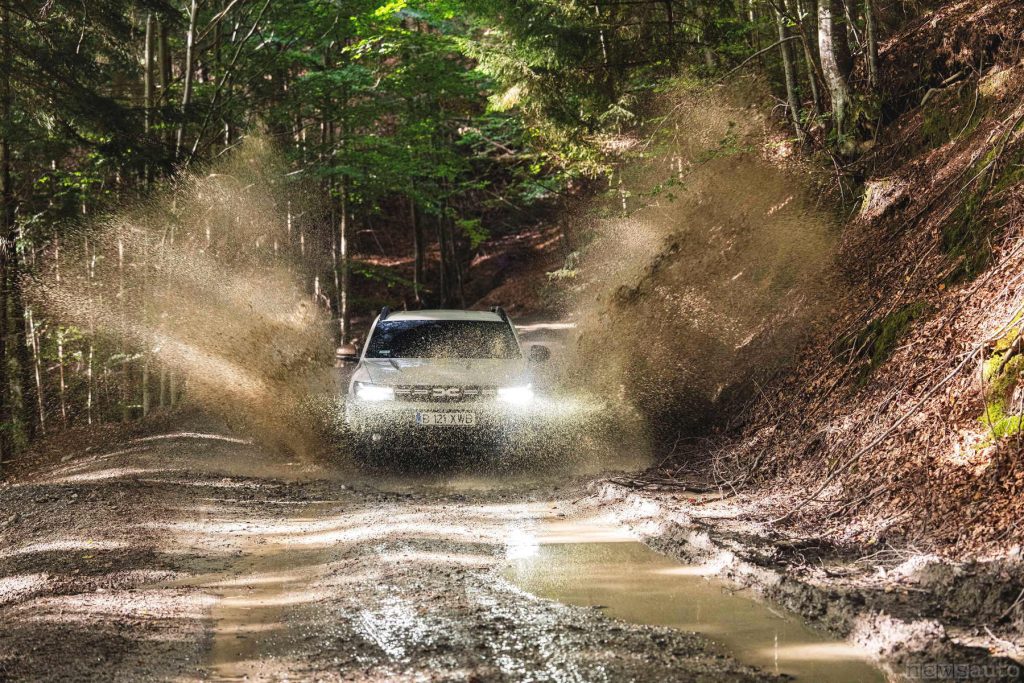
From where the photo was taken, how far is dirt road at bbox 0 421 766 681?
4.03 m

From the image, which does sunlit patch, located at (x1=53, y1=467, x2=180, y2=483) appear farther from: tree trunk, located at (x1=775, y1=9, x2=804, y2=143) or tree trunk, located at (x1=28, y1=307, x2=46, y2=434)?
tree trunk, located at (x1=28, y1=307, x2=46, y2=434)

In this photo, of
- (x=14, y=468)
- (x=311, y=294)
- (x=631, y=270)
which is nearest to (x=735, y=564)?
(x=631, y=270)

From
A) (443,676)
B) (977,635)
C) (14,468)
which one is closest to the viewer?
(443,676)

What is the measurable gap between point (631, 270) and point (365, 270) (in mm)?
11650

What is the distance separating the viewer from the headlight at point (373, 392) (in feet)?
31.4

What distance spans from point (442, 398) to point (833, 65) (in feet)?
28.3

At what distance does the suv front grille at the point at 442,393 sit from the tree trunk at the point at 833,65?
25.3ft

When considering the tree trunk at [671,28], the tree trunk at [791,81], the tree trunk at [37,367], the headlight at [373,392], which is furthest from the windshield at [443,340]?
the tree trunk at [37,367]

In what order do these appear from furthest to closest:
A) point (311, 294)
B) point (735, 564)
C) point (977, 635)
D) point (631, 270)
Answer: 1. point (311, 294)
2. point (631, 270)
3. point (735, 564)
4. point (977, 635)

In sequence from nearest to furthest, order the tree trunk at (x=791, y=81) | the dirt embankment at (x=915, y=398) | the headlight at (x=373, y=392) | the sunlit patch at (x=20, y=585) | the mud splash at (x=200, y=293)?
the dirt embankment at (x=915, y=398) < the sunlit patch at (x=20, y=585) < the headlight at (x=373, y=392) < the tree trunk at (x=791, y=81) < the mud splash at (x=200, y=293)

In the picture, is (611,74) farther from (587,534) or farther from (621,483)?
(587,534)

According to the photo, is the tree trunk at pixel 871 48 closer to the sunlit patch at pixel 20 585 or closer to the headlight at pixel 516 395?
the headlight at pixel 516 395

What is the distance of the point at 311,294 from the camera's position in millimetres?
31312

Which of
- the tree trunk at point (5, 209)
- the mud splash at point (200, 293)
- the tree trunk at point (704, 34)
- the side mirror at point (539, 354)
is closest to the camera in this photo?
the side mirror at point (539, 354)
